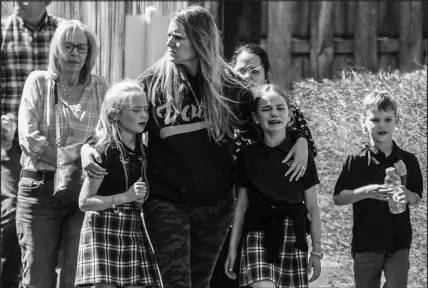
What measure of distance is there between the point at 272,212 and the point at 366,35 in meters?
6.06

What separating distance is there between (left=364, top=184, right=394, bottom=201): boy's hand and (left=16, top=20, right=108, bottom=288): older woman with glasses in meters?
1.60

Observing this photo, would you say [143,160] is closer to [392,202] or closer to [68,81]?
[68,81]

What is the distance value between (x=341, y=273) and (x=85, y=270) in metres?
2.29

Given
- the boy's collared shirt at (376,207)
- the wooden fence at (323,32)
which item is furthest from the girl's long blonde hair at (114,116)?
the wooden fence at (323,32)

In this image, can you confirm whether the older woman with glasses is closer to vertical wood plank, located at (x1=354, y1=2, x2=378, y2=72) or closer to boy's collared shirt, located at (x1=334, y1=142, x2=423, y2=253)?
boy's collared shirt, located at (x1=334, y1=142, x2=423, y2=253)

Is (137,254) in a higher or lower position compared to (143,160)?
lower

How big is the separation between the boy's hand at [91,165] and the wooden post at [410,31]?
6.11 m

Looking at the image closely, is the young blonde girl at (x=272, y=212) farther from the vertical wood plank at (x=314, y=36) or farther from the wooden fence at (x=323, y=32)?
the vertical wood plank at (x=314, y=36)

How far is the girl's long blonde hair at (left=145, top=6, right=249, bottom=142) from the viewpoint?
19.3 ft

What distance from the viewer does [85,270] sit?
19.3ft

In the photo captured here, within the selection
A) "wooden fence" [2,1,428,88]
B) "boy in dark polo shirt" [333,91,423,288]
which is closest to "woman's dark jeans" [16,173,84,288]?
"boy in dark polo shirt" [333,91,423,288]

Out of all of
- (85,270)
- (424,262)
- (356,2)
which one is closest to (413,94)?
(424,262)

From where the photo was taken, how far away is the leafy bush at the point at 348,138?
24.5 ft

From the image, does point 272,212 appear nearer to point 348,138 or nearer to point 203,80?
point 203,80
